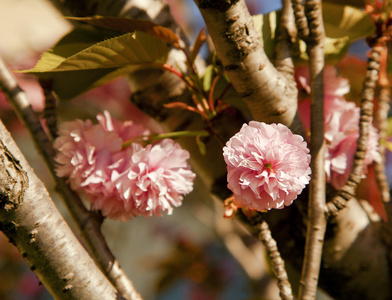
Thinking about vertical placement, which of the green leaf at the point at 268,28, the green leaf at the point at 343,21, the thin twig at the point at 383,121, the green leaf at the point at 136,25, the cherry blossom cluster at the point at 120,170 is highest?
the green leaf at the point at 136,25

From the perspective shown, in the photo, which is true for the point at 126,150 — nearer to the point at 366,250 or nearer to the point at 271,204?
the point at 271,204

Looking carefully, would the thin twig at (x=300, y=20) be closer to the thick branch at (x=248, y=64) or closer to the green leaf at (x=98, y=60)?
the thick branch at (x=248, y=64)

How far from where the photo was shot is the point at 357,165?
456 mm

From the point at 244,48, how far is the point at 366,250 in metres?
0.41

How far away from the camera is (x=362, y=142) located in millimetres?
458

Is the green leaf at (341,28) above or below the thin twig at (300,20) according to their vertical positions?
below

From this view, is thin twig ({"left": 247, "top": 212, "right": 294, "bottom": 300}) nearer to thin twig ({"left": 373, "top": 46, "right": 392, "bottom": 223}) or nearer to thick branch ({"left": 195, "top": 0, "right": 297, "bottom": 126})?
thick branch ({"left": 195, "top": 0, "right": 297, "bottom": 126})

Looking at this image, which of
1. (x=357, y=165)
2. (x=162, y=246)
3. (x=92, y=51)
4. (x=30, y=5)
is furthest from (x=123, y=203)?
(x=30, y=5)

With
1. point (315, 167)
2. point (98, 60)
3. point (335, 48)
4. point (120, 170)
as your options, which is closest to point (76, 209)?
point (120, 170)

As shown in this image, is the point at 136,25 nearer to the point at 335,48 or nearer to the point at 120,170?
the point at 120,170

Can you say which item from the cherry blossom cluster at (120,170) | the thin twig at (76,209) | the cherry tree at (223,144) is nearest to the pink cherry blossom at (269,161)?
the cherry tree at (223,144)

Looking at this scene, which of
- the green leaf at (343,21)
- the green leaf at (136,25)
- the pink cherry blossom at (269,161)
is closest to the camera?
the pink cherry blossom at (269,161)

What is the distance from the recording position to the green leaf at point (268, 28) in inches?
19.8

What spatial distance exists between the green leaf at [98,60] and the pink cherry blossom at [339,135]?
227 mm
